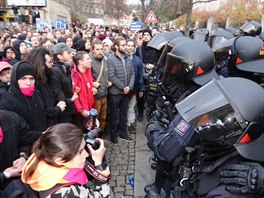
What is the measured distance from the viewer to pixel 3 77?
3459 mm

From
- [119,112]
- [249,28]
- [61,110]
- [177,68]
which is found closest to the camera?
[177,68]

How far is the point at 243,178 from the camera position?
1.50 m

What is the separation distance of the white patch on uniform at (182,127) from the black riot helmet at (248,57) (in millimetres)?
1607

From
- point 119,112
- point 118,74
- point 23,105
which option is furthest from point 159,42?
point 23,105

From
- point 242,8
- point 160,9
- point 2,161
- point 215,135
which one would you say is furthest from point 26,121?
point 160,9

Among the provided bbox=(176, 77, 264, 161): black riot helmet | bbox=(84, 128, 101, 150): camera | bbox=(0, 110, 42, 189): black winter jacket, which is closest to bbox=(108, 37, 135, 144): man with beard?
bbox=(0, 110, 42, 189): black winter jacket

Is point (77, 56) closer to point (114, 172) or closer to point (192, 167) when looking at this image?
point (114, 172)

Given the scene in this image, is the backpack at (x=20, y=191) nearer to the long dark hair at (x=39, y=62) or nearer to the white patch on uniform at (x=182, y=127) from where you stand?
the white patch on uniform at (x=182, y=127)

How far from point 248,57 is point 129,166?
2425 millimetres

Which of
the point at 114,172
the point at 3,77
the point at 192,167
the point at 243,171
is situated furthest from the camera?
the point at 114,172

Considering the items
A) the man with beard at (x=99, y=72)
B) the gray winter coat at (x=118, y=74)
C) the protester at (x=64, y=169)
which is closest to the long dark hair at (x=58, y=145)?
the protester at (x=64, y=169)

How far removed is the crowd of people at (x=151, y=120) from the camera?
169 cm

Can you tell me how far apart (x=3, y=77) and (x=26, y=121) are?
879 millimetres

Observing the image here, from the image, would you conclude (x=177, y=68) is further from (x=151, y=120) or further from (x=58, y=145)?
(x=58, y=145)
